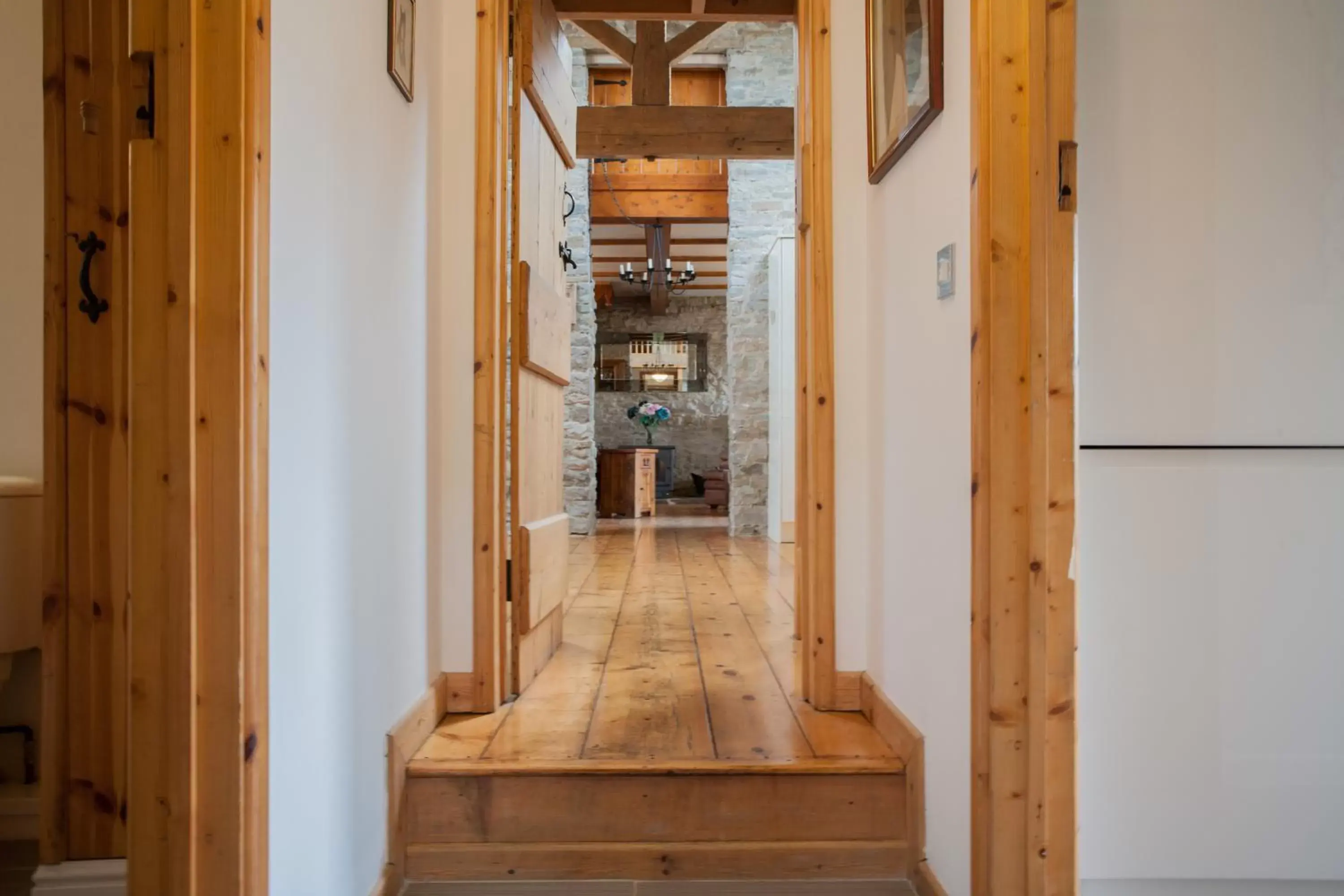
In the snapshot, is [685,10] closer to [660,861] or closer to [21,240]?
[21,240]

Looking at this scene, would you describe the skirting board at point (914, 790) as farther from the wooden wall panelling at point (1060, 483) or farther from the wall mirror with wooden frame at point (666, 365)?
the wall mirror with wooden frame at point (666, 365)

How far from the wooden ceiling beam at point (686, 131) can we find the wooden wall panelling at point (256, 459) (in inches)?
193

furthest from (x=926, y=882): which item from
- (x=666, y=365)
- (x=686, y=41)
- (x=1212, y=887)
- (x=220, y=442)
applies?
(x=666, y=365)

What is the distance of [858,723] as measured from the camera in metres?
1.91

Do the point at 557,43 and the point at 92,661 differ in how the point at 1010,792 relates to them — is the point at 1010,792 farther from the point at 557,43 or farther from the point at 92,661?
the point at 557,43

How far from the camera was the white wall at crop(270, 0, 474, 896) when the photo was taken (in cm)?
113

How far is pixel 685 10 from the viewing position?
3.71 metres

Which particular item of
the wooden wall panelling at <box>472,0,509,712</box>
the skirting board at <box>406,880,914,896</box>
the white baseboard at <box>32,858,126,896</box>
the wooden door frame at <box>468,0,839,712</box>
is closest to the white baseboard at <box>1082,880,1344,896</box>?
the skirting board at <box>406,880,914,896</box>

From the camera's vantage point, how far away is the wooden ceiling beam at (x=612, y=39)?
5305mm

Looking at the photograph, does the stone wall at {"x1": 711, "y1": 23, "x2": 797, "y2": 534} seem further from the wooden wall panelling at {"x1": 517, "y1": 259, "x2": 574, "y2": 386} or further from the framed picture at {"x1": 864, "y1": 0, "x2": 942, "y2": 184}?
the framed picture at {"x1": 864, "y1": 0, "x2": 942, "y2": 184}

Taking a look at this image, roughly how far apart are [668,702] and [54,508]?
139cm

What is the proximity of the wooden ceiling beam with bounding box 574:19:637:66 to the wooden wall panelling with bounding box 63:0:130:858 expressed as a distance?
4172 millimetres

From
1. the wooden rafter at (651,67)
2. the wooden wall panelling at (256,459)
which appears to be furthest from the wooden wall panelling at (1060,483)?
the wooden rafter at (651,67)

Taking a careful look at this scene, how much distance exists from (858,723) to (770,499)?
14.1 feet
